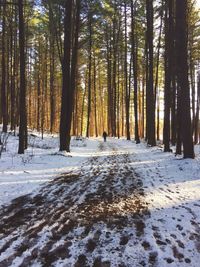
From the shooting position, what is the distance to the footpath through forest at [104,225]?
4.79m

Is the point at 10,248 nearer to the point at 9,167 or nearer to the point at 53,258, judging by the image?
the point at 53,258

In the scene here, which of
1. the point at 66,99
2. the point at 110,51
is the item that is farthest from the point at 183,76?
the point at 110,51

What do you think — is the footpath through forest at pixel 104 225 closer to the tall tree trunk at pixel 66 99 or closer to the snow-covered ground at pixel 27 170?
the snow-covered ground at pixel 27 170

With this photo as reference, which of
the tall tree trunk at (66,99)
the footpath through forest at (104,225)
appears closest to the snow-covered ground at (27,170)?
the footpath through forest at (104,225)

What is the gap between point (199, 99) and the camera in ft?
119

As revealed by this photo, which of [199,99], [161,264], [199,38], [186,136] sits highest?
[199,38]

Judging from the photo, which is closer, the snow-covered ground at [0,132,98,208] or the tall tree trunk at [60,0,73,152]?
the snow-covered ground at [0,132,98,208]

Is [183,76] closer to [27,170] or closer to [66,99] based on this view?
[66,99]

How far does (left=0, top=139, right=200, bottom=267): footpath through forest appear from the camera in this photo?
15.7ft

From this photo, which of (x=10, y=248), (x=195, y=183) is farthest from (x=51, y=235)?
(x=195, y=183)

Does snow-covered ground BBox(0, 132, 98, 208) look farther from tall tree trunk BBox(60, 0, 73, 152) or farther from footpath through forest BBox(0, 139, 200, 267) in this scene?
tall tree trunk BBox(60, 0, 73, 152)

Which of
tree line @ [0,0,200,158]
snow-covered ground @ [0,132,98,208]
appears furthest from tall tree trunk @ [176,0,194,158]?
→ snow-covered ground @ [0,132,98,208]

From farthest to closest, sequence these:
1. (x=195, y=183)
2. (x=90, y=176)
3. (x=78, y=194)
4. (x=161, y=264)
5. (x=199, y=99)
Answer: (x=199, y=99)
(x=90, y=176)
(x=195, y=183)
(x=78, y=194)
(x=161, y=264)

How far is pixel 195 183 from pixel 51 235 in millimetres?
5954
